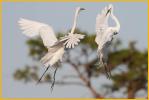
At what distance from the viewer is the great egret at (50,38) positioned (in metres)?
7.43

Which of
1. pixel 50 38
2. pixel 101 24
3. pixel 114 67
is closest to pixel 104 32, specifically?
pixel 101 24

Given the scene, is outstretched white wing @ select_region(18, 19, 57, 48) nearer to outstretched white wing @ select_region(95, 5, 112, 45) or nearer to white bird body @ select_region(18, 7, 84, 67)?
white bird body @ select_region(18, 7, 84, 67)

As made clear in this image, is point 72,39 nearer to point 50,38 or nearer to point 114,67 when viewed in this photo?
point 50,38

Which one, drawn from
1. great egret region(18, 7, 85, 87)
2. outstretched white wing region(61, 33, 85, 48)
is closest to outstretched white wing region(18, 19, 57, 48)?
great egret region(18, 7, 85, 87)

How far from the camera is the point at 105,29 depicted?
7855 millimetres

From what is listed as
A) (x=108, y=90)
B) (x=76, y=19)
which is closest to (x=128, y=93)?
(x=108, y=90)

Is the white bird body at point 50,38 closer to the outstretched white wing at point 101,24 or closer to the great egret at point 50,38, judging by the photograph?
the great egret at point 50,38

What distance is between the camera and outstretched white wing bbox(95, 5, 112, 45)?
25.4 ft

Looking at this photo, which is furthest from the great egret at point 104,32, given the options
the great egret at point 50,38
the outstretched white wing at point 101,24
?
the great egret at point 50,38

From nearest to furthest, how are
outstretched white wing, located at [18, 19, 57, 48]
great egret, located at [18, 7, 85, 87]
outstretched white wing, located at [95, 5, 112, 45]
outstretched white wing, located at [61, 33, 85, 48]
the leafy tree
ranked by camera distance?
outstretched white wing, located at [61, 33, 85, 48]
great egret, located at [18, 7, 85, 87]
outstretched white wing, located at [95, 5, 112, 45]
outstretched white wing, located at [18, 19, 57, 48]
the leafy tree

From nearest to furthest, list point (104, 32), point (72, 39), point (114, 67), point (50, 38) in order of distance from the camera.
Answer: point (72, 39) → point (104, 32) → point (50, 38) → point (114, 67)

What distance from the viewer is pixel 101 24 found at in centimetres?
782

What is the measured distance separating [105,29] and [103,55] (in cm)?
35

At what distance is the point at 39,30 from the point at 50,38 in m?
0.20
